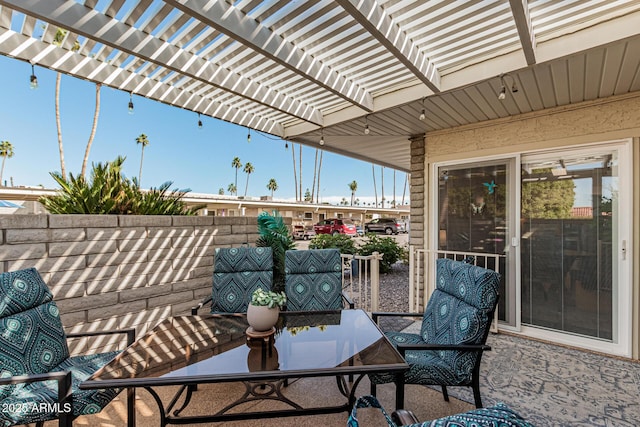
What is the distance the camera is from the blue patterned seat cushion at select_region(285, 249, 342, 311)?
302 cm

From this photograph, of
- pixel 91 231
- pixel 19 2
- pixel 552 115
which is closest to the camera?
pixel 19 2

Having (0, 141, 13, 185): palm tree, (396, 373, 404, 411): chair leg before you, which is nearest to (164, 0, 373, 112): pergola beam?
(396, 373, 404, 411): chair leg

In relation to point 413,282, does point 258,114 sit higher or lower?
higher

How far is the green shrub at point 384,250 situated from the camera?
25.0 feet

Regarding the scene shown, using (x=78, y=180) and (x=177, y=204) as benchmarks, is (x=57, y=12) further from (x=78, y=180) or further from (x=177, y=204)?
(x=177, y=204)

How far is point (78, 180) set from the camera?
2971 millimetres

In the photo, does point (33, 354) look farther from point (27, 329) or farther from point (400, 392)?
point (400, 392)

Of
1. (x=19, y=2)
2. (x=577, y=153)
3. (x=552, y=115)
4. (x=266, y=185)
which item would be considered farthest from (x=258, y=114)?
(x=266, y=185)

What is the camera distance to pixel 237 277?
3010mm

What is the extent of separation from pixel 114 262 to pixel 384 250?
6133 mm

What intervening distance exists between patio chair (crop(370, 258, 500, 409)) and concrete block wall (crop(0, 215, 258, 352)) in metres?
2.14

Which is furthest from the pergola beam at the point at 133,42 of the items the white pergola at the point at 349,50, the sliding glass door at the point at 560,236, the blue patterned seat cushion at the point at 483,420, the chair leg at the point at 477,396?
the chair leg at the point at 477,396

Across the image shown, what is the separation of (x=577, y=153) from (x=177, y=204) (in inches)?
177

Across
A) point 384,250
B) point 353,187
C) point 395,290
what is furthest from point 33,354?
point 353,187
